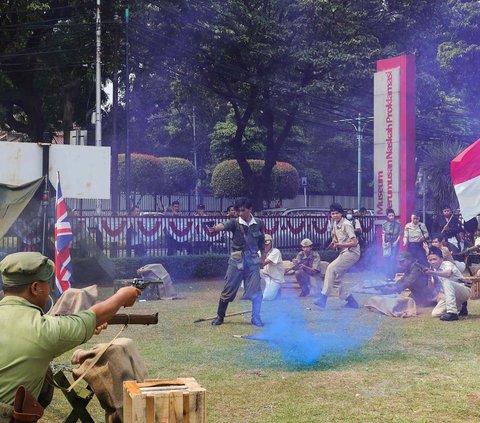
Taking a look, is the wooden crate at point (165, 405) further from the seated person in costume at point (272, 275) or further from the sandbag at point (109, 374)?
the seated person in costume at point (272, 275)

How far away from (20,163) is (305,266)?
530 centimetres

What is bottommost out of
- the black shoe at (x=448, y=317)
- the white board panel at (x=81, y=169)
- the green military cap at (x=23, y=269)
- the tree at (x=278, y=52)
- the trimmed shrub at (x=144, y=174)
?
the black shoe at (x=448, y=317)

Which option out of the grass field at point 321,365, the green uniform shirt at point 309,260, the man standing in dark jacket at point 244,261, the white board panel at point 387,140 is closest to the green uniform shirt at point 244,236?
the man standing in dark jacket at point 244,261

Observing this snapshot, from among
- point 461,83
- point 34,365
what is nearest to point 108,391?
point 34,365

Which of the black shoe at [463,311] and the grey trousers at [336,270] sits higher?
the grey trousers at [336,270]

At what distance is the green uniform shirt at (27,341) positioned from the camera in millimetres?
2973

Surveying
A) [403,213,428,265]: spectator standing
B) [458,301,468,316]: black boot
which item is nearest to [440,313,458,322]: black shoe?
[458,301,468,316]: black boot

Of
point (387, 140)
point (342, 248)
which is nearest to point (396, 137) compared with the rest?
point (387, 140)

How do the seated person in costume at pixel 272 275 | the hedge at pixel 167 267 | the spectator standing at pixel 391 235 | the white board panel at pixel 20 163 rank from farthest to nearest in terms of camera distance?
the spectator standing at pixel 391 235 → the hedge at pixel 167 267 → the seated person in costume at pixel 272 275 → the white board panel at pixel 20 163

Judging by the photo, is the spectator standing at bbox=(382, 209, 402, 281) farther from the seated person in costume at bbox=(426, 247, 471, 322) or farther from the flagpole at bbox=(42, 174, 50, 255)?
the flagpole at bbox=(42, 174, 50, 255)

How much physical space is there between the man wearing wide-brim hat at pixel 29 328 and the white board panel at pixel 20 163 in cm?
836

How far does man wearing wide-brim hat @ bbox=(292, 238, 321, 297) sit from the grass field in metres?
1.84

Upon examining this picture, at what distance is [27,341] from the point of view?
2.97 meters

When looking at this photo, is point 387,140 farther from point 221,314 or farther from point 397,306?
point 221,314
